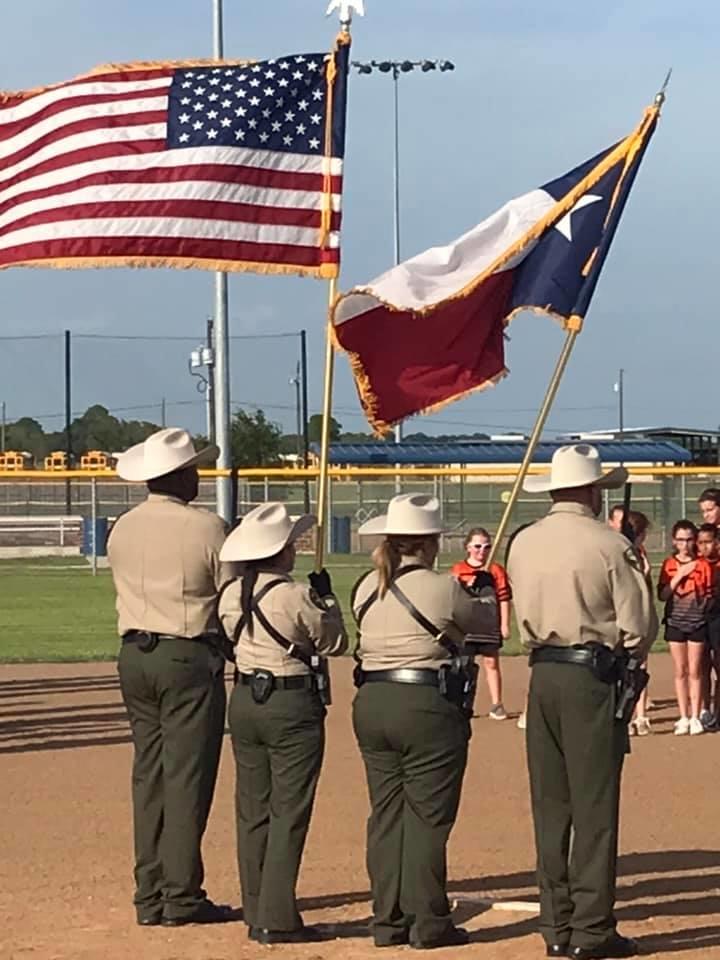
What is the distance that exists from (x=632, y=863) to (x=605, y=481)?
8.47 feet

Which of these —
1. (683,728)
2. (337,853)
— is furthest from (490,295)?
(683,728)

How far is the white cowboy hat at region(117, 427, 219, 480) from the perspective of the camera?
862 centimetres

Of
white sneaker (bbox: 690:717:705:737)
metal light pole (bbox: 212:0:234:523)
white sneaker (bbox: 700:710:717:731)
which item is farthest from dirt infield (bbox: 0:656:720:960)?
metal light pole (bbox: 212:0:234:523)

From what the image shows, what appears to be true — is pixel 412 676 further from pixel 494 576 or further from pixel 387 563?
pixel 494 576

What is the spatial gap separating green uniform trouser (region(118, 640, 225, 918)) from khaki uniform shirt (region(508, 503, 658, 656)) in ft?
5.20

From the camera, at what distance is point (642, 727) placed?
14.8 metres

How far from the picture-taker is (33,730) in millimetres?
15656

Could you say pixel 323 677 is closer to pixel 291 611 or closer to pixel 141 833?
pixel 291 611

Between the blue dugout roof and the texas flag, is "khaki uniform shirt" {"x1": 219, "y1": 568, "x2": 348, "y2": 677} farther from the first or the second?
the blue dugout roof

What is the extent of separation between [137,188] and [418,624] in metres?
3.22

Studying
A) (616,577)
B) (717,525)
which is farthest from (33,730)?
(616,577)

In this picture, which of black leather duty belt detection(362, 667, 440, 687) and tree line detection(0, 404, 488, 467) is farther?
tree line detection(0, 404, 488, 467)

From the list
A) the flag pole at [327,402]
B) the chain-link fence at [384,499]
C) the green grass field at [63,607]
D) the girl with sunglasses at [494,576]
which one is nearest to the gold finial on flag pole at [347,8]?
the flag pole at [327,402]

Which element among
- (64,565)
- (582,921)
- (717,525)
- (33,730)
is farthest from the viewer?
(64,565)
